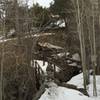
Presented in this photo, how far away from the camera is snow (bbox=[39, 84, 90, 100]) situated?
43.3ft

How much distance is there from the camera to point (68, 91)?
1374 centimetres

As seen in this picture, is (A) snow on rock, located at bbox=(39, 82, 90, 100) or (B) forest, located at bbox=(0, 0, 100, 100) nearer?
(A) snow on rock, located at bbox=(39, 82, 90, 100)

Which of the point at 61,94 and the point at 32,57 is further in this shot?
the point at 32,57

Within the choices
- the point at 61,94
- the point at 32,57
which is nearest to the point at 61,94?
the point at 61,94

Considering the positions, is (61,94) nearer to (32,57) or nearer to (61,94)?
(61,94)

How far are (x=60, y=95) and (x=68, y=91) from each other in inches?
18.5

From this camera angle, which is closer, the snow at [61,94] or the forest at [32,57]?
the snow at [61,94]

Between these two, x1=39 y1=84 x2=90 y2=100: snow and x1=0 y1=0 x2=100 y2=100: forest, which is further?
x1=0 y1=0 x2=100 y2=100: forest

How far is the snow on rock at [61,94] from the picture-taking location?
43.3 ft

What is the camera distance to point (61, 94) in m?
13.5

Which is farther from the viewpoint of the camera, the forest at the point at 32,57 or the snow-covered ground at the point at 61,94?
the forest at the point at 32,57

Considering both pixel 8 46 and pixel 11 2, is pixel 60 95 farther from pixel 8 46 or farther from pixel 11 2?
pixel 11 2

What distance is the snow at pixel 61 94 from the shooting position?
1320 cm

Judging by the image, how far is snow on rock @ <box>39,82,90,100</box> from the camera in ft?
43.3
